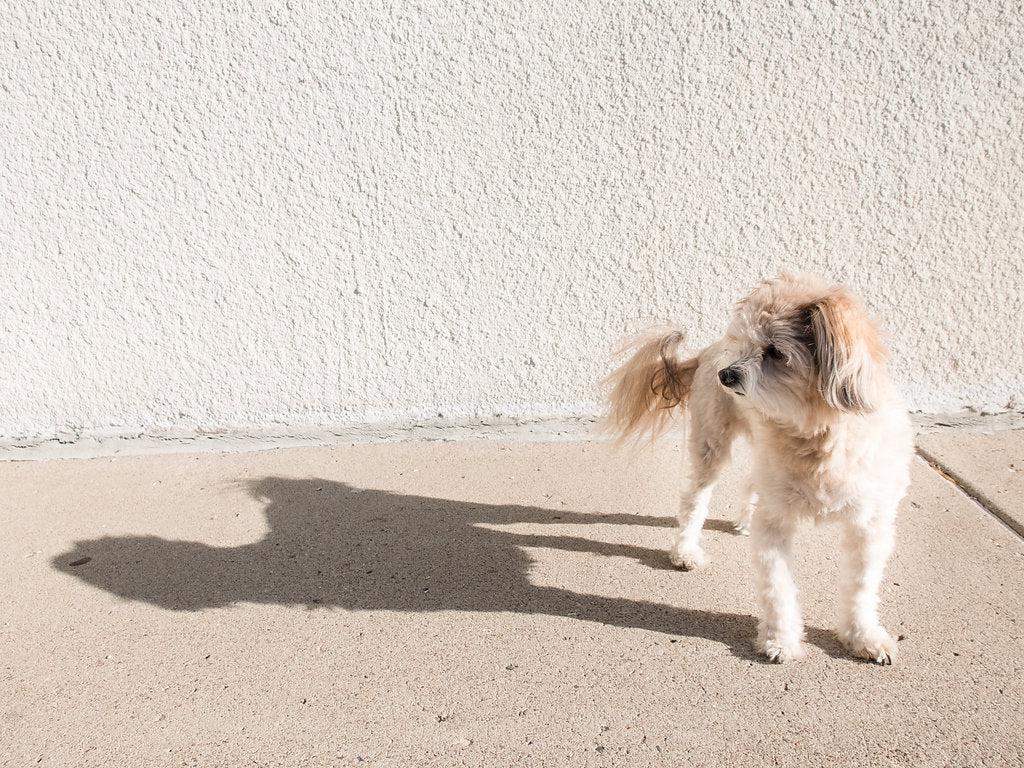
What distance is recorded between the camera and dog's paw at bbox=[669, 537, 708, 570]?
3.13m

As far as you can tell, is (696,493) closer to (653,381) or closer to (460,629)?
(653,381)

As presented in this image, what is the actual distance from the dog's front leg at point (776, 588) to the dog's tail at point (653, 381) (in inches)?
33.0

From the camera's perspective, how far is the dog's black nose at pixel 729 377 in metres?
2.33

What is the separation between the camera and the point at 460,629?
110 inches

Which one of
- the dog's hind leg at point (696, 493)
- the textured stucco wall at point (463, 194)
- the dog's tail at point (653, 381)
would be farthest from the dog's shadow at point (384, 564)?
the textured stucco wall at point (463, 194)

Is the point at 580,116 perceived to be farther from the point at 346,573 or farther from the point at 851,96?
the point at 346,573

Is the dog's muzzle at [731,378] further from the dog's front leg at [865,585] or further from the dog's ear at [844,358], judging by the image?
the dog's front leg at [865,585]

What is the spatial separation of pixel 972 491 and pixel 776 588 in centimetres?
181

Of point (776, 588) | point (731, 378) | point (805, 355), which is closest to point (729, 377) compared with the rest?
point (731, 378)

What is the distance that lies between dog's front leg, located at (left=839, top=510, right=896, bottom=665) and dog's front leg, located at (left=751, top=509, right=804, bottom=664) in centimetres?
18

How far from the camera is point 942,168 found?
13.4 feet

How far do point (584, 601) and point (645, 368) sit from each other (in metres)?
1.04

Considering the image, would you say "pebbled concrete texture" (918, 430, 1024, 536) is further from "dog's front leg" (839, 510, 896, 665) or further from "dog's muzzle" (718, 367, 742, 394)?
"dog's muzzle" (718, 367, 742, 394)

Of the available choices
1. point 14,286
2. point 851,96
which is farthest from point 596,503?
point 14,286
